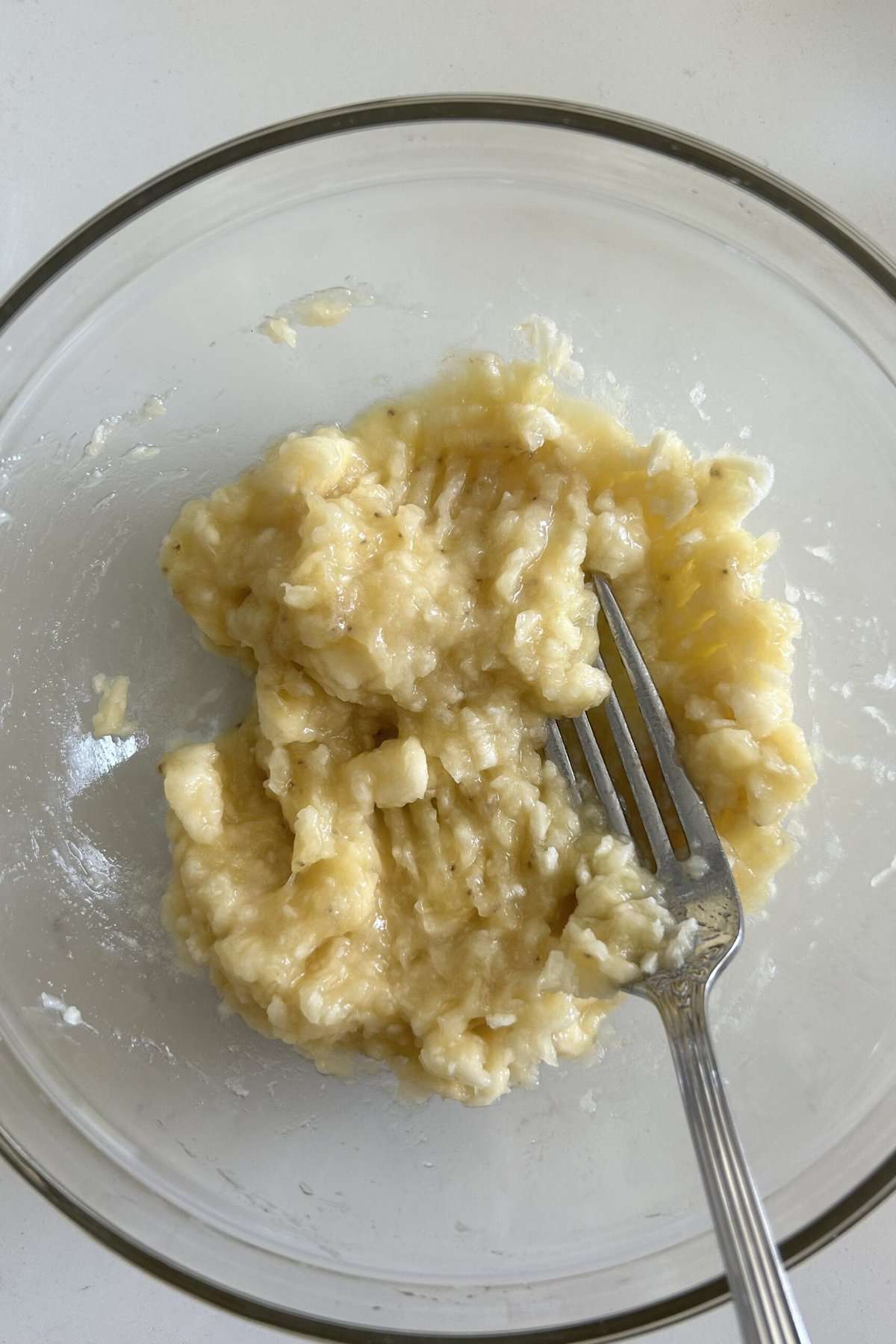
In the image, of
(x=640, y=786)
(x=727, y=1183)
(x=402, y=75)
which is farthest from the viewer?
(x=402, y=75)

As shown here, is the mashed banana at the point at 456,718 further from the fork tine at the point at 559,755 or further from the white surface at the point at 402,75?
the white surface at the point at 402,75

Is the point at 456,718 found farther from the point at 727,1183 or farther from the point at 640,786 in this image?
the point at 727,1183

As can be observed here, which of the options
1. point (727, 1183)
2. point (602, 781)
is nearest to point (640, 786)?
point (602, 781)

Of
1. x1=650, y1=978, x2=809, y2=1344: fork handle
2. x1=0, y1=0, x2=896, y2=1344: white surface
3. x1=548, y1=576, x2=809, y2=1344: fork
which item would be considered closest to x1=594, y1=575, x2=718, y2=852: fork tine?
x1=548, y1=576, x2=809, y2=1344: fork

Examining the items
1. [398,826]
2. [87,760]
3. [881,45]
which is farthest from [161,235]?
[881,45]

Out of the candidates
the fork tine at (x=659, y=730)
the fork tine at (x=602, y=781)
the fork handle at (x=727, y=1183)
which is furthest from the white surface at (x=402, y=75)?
the fork handle at (x=727, y=1183)

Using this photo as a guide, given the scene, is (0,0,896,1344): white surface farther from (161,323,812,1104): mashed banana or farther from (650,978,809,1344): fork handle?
(650,978,809,1344): fork handle
